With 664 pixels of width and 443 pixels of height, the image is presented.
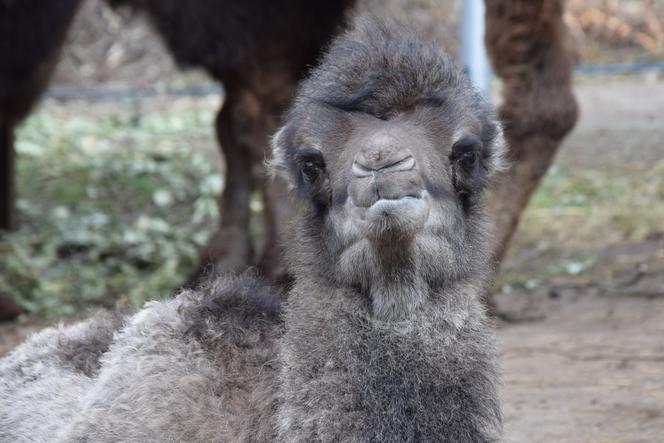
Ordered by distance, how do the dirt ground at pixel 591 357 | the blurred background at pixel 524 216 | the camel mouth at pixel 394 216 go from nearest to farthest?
1. the camel mouth at pixel 394 216
2. the dirt ground at pixel 591 357
3. the blurred background at pixel 524 216

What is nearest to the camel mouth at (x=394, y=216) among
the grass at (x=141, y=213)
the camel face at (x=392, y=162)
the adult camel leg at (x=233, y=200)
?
the camel face at (x=392, y=162)

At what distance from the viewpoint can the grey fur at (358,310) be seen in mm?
3197

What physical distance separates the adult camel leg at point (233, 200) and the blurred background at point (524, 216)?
17.3 inches

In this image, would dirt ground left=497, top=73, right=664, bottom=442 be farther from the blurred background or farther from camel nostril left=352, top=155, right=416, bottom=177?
camel nostril left=352, top=155, right=416, bottom=177

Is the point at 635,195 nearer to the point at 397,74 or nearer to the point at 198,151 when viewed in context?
the point at 198,151

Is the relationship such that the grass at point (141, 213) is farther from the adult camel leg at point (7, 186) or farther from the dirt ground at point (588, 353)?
the dirt ground at point (588, 353)

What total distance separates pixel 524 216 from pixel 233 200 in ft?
7.96

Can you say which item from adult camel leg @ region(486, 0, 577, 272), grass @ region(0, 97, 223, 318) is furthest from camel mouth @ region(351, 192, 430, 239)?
grass @ region(0, 97, 223, 318)

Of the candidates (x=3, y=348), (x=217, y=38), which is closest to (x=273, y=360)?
(x=3, y=348)

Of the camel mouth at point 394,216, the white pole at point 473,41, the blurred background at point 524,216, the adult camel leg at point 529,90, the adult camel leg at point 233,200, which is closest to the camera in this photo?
the camel mouth at point 394,216

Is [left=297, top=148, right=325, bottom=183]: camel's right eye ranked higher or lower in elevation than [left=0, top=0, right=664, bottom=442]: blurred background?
higher

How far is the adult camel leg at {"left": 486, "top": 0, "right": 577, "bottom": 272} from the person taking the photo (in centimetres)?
643

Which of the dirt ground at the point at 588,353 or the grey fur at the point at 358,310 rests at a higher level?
the grey fur at the point at 358,310

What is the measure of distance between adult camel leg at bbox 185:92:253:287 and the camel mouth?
4515 millimetres
